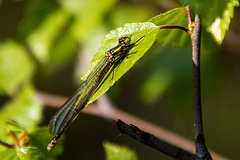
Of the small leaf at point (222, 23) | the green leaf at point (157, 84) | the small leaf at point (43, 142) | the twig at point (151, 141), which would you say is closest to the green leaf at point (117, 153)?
the small leaf at point (43, 142)

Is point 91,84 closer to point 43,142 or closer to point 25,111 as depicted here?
point 43,142

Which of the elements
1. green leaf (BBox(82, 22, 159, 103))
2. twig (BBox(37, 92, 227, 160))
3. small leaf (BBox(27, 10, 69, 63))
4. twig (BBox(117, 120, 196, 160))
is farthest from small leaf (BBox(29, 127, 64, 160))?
small leaf (BBox(27, 10, 69, 63))

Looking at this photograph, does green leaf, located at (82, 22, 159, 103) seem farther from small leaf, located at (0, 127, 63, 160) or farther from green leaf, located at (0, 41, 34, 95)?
green leaf, located at (0, 41, 34, 95)

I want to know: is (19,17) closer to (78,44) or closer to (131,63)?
(78,44)

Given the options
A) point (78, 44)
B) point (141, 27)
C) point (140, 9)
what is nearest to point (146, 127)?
point (78, 44)

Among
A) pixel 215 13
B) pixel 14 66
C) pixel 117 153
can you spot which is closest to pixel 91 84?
pixel 117 153
